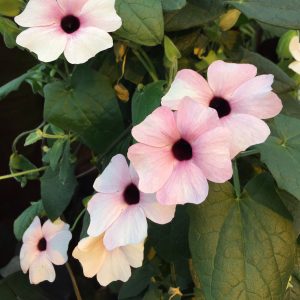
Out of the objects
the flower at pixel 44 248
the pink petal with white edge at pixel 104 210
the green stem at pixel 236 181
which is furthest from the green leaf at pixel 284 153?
the flower at pixel 44 248

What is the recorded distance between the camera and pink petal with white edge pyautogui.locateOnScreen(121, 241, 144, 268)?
48cm

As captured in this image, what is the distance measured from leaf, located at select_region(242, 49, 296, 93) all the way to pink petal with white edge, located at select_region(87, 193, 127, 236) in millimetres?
244

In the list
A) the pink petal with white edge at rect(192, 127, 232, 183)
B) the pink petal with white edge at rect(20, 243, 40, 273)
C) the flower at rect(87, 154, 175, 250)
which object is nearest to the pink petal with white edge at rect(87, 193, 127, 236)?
the flower at rect(87, 154, 175, 250)

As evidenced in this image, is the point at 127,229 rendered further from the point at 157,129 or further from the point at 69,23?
the point at 69,23

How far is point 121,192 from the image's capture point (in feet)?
1.53

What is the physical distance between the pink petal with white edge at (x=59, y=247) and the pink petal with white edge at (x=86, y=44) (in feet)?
0.80

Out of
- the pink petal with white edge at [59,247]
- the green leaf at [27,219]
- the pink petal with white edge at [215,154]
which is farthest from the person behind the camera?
the green leaf at [27,219]

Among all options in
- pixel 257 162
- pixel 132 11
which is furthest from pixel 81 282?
pixel 132 11

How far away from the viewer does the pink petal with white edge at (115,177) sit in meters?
0.46

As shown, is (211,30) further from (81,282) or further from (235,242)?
(81,282)

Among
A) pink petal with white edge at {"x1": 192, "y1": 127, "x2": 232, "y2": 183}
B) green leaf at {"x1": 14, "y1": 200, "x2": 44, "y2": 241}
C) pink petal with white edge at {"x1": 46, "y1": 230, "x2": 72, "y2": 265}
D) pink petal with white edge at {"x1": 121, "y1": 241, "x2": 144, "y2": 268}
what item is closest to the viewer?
pink petal with white edge at {"x1": 192, "y1": 127, "x2": 232, "y2": 183}

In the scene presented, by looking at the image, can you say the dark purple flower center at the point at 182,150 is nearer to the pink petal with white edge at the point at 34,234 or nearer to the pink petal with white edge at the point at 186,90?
the pink petal with white edge at the point at 186,90

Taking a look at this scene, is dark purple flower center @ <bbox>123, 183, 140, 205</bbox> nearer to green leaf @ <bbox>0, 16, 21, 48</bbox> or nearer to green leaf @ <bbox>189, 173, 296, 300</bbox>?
green leaf @ <bbox>189, 173, 296, 300</bbox>

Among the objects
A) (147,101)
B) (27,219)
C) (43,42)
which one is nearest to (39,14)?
(43,42)
